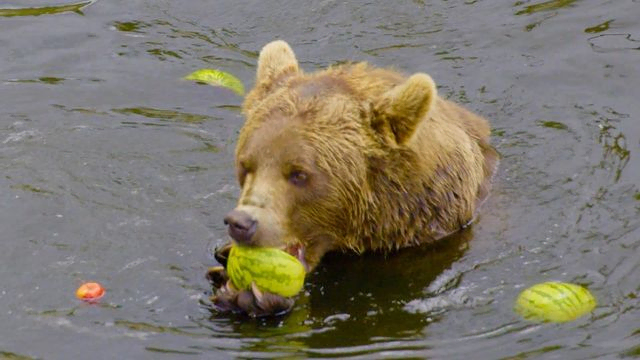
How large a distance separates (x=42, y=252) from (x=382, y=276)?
7.54 ft

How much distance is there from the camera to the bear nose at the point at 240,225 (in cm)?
809

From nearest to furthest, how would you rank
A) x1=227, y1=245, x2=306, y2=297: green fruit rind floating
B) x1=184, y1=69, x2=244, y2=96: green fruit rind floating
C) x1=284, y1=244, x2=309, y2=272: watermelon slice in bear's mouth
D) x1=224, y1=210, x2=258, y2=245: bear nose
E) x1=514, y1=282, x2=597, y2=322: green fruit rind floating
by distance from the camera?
x1=224, y1=210, x2=258, y2=245: bear nose < x1=227, y1=245, x2=306, y2=297: green fruit rind floating < x1=514, y1=282, x2=597, y2=322: green fruit rind floating < x1=284, y1=244, x2=309, y2=272: watermelon slice in bear's mouth < x1=184, y1=69, x2=244, y2=96: green fruit rind floating

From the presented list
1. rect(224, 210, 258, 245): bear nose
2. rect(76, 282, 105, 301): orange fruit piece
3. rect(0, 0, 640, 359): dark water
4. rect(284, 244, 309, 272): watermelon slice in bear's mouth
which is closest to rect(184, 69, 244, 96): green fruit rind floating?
rect(0, 0, 640, 359): dark water

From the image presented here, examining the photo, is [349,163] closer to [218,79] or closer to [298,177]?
[298,177]

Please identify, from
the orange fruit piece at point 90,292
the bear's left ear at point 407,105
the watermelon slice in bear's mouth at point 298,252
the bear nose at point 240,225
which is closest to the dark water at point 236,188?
the orange fruit piece at point 90,292

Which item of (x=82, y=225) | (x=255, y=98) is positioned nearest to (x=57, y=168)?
(x=82, y=225)

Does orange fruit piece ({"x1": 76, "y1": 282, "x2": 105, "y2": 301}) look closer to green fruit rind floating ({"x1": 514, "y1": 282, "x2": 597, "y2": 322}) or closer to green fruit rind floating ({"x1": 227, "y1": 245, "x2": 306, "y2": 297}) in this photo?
green fruit rind floating ({"x1": 227, "y1": 245, "x2": 306, "y2": 297})

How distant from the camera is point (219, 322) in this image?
336 inches

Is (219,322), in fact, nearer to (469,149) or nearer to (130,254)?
(130,254)

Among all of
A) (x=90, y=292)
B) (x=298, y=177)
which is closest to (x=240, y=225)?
(x=298, y=177)

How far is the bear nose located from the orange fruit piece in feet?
3.84

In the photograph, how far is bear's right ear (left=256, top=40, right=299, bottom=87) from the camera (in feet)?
31.3

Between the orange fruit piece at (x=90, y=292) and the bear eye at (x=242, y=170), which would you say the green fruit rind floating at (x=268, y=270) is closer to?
the bear eye at (x=242, y=170)

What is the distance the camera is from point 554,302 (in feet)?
28.1
